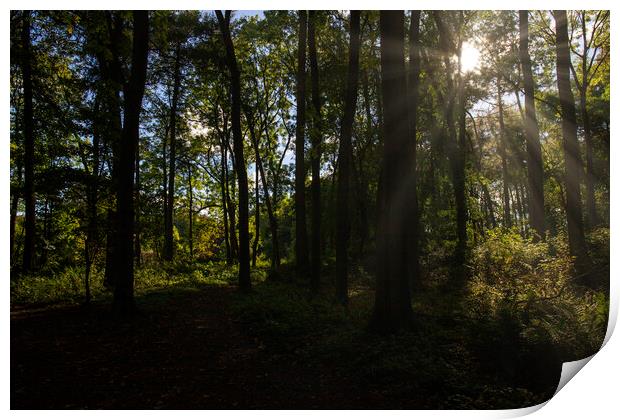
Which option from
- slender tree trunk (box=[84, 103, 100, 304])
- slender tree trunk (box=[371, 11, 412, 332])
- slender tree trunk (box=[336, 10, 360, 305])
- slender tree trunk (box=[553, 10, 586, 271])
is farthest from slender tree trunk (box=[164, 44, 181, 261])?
slender tree trunk (box=[553, 10, 586, 271])

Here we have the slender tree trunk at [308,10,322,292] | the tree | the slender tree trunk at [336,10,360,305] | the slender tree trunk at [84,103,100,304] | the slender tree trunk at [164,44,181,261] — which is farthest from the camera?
the slender tree trunk at [164,44,181,261]

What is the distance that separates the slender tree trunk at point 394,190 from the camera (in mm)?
5992

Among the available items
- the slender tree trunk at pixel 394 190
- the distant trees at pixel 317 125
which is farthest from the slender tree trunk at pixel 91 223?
the slender tree trunk at pixel 394 190

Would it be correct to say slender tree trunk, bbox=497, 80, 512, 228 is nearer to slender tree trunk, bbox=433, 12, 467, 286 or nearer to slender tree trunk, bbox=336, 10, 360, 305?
slender tree trunk, bbox=433, 12, 467, 286

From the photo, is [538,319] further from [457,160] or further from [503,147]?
[503,147]

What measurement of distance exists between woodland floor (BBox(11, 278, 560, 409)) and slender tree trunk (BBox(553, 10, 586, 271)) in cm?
555

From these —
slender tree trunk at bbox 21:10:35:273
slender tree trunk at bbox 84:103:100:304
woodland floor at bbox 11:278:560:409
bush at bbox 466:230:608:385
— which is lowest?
woodland floor at bbox 11:278:560:409

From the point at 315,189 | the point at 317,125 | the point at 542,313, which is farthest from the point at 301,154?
the point at 542,313

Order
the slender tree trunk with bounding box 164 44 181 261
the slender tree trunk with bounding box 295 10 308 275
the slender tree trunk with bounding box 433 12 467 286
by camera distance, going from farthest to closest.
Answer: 1. the slender tree trunk with bounding box 164 44 181 261
2. the slender tree trunk with bounding box 433 12 467 286
3. the slender tree trunk with bounding box 295 10 308 275

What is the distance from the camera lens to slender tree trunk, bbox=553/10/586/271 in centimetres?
821

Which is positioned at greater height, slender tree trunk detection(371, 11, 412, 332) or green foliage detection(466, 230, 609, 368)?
slender tree trunk detection(371, 11, 412, 332)

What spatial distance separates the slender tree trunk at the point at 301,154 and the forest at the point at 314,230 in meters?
0.09

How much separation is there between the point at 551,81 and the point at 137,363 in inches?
568

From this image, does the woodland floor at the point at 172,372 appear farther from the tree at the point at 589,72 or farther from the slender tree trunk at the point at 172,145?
the slender tree trunk at the point at 172,145
